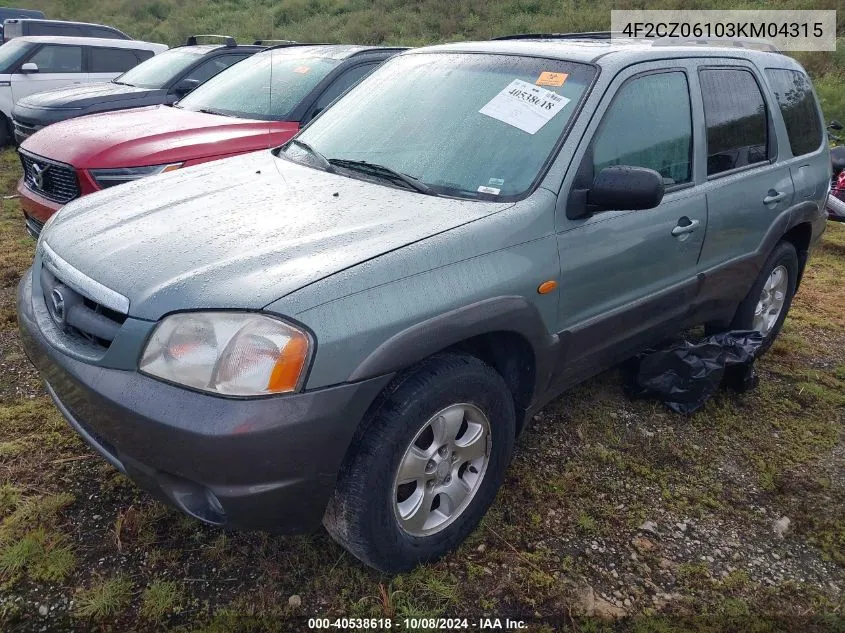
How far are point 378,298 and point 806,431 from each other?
2713 millimetres

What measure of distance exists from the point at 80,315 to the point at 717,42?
11.8 ft

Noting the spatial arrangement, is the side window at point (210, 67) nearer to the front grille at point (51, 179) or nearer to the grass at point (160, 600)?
the front grille at point (51, 179)

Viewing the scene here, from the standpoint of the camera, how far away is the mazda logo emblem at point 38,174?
175 inches

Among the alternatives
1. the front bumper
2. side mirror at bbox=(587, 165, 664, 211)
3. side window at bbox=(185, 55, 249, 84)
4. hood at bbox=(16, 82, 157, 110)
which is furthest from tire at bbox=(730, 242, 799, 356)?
side window at bbox=(185, 55, 249, 84)

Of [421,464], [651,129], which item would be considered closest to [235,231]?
[421,464]

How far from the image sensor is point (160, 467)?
189 centimetres

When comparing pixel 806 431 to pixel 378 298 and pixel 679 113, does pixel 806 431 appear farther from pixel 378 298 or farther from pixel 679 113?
pixel 378 298

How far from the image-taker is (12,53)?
29.9 feet

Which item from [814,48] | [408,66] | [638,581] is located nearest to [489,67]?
[408,66]

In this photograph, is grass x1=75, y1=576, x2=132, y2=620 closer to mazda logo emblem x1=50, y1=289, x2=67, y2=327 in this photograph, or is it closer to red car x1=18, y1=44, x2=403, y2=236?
mazda logo emblem x1=50, y1=289, x2=67, y2=327

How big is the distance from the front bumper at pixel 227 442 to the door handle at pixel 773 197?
8.56ft

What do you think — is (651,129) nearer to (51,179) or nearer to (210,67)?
(51,179)

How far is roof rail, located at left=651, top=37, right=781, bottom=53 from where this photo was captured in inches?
134

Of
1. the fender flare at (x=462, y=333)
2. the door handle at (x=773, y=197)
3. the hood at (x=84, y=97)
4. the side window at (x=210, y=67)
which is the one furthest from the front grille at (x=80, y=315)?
the side window at (x=210, y=67)
